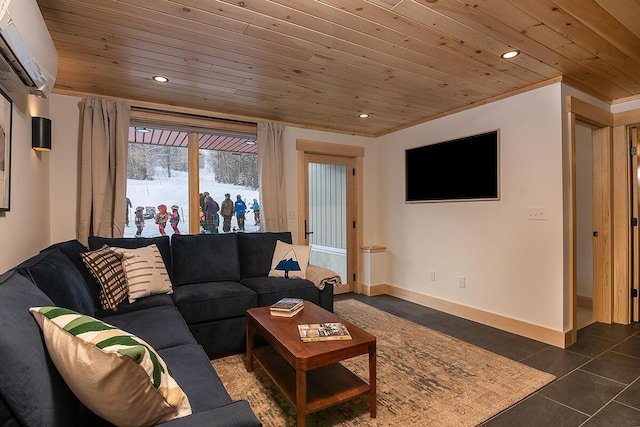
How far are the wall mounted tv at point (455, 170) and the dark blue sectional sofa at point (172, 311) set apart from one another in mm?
1835

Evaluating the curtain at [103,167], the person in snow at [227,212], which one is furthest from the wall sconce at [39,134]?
the person in snow at [227,212]

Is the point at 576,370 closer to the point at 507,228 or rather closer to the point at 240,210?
the point at 507,228

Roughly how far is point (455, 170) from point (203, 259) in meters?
2.90

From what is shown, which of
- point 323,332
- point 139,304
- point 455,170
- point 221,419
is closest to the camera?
point 221,419

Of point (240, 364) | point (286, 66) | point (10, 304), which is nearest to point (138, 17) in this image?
point (286, 66)

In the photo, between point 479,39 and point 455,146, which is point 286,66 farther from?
point 455,146

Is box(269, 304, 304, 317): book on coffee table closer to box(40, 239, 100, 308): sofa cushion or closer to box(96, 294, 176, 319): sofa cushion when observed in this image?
box(96, 294, 176, 319): sofa cushion

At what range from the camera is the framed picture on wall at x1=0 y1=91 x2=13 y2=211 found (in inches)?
69.0

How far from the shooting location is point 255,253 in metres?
3.49

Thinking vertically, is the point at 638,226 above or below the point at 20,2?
below

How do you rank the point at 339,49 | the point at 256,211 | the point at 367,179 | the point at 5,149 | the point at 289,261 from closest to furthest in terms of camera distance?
the point at 5,149
the point at 339,49
the point at 289,261
the point at 256,211
the point at 367,179

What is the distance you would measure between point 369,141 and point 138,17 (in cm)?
350

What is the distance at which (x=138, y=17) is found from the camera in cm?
194

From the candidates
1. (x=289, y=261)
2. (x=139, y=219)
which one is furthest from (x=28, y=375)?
(x=139, y=219)
